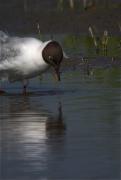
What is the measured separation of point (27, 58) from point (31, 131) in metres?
4.01

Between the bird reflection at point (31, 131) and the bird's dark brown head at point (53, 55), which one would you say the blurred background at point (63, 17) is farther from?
the bird reflection at point (31, 131)

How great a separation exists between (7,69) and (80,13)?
9675 millimetres

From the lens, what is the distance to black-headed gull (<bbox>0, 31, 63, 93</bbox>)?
607 inches

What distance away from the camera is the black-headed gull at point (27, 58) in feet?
50.6

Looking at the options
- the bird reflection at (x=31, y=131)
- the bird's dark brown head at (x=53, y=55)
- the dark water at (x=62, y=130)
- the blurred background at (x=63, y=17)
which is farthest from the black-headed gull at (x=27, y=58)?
the blurred background at (x=63, y=17)

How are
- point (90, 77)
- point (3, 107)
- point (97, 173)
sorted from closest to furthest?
1. point (97, 173)
2. point (3, 107)
3. point (90, 77)

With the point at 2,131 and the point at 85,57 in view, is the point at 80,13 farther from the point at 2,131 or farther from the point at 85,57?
the point at 2,131

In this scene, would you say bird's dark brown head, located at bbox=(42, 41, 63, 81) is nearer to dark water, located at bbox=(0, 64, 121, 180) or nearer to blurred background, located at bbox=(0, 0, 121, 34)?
dark water, located at bbox=(0, 64, 121, 180)

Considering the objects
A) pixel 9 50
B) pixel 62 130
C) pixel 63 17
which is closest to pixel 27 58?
pixel 9 50

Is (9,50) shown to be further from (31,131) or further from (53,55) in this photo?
(31,131)

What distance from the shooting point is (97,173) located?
9492mm

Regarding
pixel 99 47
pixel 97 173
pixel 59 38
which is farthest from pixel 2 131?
pixel 59 38

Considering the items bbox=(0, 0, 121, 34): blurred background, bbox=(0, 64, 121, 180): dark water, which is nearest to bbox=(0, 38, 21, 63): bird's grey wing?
bbox=(0, 64, 121, 180): dark water

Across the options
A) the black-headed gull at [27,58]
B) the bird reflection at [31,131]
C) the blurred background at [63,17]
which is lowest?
the bird reflection at [31,131]
